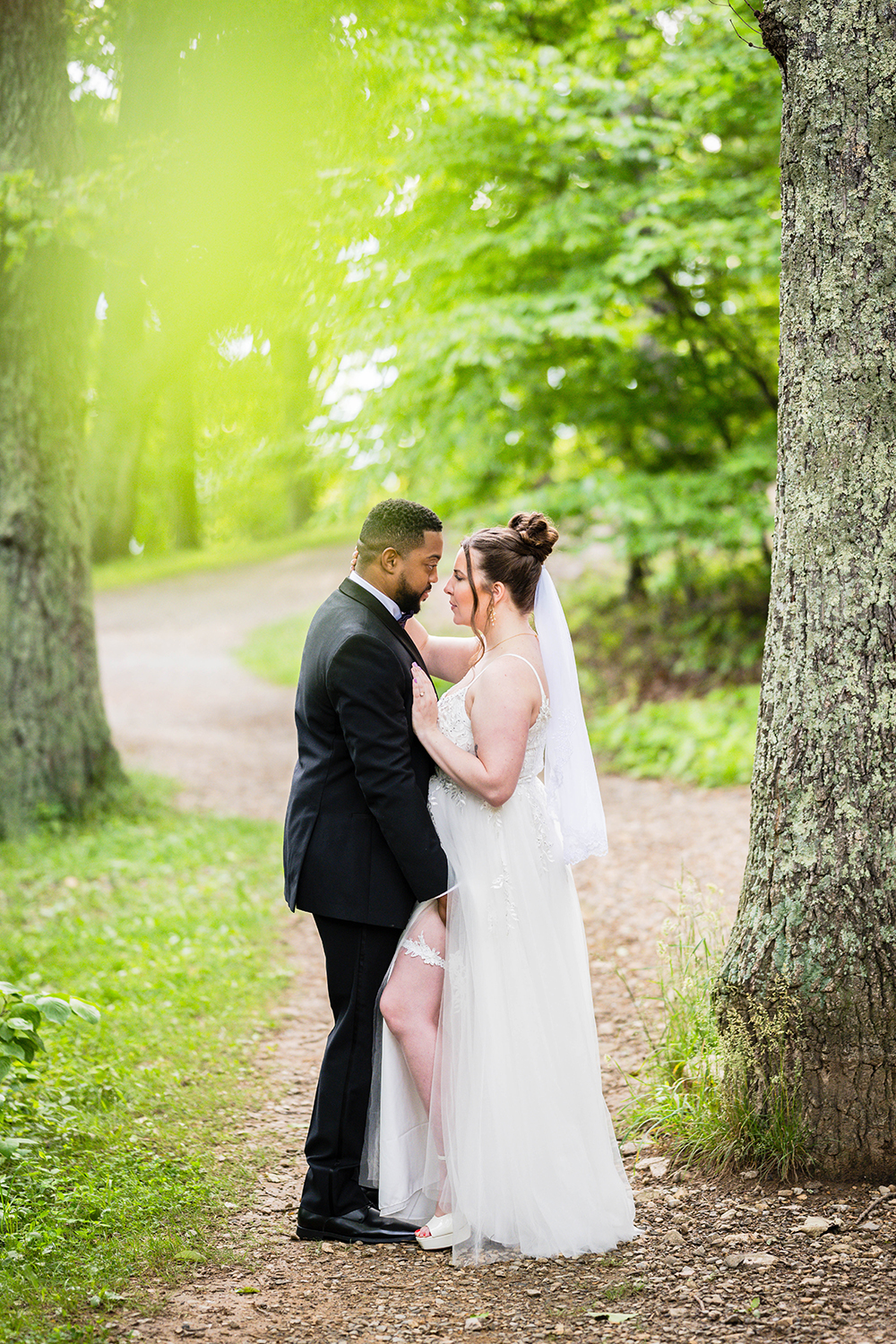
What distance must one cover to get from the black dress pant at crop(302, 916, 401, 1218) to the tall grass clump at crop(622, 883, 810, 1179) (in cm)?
112

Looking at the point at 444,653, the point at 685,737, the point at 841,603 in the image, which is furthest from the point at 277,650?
the point at 841,603

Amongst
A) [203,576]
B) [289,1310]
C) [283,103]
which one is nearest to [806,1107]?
[289,1310]

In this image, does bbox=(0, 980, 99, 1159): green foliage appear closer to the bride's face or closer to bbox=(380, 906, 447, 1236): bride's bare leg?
bbox=(380, 906, 447, 1236): bride's bare leg

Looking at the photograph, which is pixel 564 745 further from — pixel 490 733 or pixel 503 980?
pixel 503 980

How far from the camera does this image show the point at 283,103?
111 inches

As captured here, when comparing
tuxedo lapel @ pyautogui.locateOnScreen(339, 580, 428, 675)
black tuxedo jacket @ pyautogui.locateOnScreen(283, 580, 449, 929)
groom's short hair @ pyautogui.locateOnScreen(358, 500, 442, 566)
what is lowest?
black tuxedo jacket @ pyautogui.locateOnScreen(283, 580, 449, 929)

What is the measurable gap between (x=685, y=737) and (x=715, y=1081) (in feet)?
25.2

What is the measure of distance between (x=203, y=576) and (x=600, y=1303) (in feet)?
94.3

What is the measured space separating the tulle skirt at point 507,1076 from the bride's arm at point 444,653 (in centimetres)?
58

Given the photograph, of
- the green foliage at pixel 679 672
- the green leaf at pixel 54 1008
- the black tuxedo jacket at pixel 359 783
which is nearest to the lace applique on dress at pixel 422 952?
the black tuxedo jacket at pixel 359 783

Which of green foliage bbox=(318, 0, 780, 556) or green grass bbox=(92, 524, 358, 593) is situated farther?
green grass bbox=(92, 524, 358, 593)

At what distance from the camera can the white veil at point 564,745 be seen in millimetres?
3691

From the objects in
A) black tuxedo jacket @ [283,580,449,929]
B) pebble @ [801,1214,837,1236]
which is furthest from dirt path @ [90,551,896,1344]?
black tuxedo jacket @ [283,580,449,929]

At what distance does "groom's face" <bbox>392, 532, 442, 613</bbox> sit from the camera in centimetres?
361
